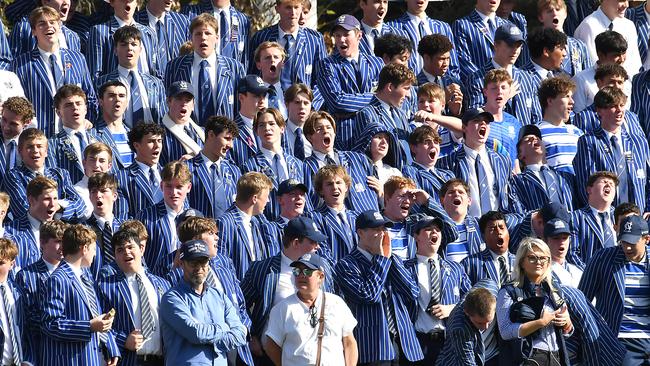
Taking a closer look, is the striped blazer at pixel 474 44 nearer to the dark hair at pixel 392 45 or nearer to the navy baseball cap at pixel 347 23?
the dark hair at pixel 392 45

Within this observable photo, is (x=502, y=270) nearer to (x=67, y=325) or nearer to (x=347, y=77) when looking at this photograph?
Result: (x=347, y=77)

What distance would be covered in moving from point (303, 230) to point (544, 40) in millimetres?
4679

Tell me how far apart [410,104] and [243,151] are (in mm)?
1788

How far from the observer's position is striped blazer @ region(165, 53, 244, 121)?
1691 centimetres

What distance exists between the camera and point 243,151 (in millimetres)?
16062

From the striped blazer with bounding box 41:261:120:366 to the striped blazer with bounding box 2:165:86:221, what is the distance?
1242 mm

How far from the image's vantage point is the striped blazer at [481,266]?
14.8 metres

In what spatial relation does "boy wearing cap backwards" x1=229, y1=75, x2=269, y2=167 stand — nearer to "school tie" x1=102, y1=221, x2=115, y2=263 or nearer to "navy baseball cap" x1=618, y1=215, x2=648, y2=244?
"school tie" x1=102, y1=221, x2=115, y2=263

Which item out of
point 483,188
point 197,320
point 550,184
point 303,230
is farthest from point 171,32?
point 197,320

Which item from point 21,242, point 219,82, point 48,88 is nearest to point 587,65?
point 219,82

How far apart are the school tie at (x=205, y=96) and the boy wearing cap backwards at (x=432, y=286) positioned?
303 centimetres

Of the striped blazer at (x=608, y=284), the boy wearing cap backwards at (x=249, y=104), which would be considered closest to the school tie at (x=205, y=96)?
the boy wearing cap backwards at (x=249, y=104)

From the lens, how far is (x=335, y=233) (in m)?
15.1

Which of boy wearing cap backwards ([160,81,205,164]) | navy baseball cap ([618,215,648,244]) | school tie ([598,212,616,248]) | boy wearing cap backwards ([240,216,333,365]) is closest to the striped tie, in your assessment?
boy wearing cap backwards ([240,216,333,365])
